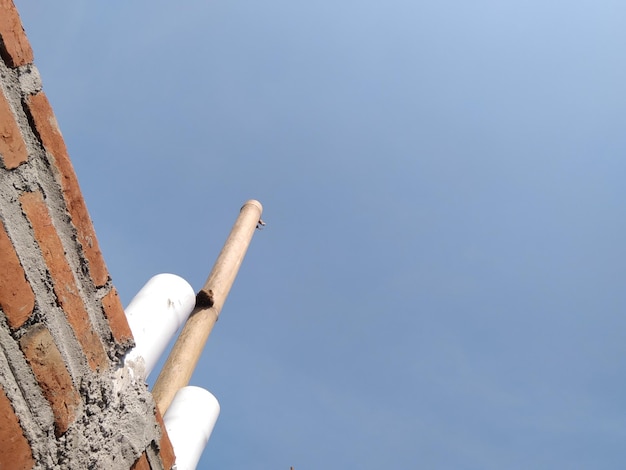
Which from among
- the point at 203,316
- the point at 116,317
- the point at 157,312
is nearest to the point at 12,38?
the point at 116,317

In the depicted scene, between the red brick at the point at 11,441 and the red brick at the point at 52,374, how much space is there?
3.2 inches

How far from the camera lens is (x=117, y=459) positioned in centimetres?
131

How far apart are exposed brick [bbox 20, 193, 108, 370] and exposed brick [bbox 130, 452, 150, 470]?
0.88 ft

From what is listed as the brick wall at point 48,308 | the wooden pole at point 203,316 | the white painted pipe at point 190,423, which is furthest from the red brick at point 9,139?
the wooden pole at point 203,316

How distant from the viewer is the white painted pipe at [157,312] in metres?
1.75

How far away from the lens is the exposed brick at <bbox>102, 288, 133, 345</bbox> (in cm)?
133

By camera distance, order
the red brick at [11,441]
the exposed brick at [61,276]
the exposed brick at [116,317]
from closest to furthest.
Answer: the red brick at [11,441], the exposed brick at [61,276], the exposed brick at [116,317]

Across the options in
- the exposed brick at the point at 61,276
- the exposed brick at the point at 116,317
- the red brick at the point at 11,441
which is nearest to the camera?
the red brick at the point at 11,441

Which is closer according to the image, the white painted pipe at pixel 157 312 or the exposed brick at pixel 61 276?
the exposed brick at pixel 61 276

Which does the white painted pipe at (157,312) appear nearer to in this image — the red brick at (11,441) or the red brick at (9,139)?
the red brick at (11,441)

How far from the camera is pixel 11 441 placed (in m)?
1.00

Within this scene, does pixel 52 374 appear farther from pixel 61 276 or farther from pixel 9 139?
pixel 9 139

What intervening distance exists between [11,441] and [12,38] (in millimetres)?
723

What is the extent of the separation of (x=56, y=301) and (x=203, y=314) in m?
2.57
